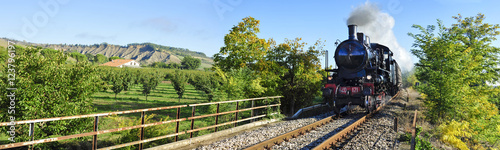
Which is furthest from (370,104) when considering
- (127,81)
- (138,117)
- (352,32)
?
(127,81)

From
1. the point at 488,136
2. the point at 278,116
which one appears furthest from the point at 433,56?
the point at 278,116

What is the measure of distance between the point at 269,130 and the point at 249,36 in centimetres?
1151

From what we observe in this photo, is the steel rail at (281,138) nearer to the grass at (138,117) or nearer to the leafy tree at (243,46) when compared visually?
the grass at (138,117)

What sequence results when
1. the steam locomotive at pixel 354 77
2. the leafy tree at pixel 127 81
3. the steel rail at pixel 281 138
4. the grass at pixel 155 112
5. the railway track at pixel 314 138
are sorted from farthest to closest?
the leafy tree at pixel 127 81, the steam locomotive at pixel 354 77, the grass at pixel 155 112, the railway track at pixel 314 138, the steel rail at pixel 281 138

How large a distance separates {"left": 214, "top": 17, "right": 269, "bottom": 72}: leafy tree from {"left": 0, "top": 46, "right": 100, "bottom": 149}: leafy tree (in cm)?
1020

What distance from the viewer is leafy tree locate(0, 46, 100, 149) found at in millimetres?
7521

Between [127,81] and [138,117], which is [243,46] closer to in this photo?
[138,117]

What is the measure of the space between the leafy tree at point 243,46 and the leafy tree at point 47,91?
10205 millimetres

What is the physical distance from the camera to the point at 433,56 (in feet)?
42.4

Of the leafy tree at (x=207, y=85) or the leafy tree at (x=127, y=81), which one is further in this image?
the leafy tree at (x=127, y=81)

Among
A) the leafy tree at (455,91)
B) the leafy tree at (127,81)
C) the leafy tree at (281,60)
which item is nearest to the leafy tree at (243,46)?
the leafy tree at (281,60)

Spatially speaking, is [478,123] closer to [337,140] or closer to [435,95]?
[435,95]

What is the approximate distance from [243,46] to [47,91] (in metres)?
12.3

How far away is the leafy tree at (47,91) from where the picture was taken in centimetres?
752
